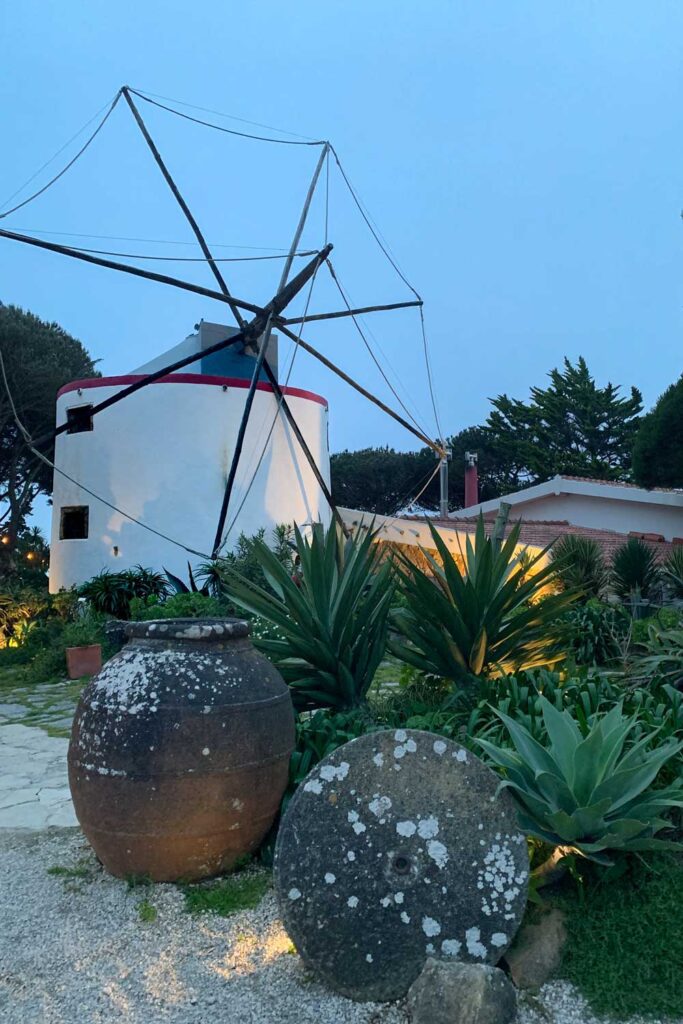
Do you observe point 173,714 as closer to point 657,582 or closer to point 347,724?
point 347,724

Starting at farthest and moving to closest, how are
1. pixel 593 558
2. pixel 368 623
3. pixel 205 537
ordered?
pixel 205 537 → pixel 593 558 → pixel 368 623

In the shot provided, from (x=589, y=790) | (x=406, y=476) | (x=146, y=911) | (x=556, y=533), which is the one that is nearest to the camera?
(x=589, y=790)

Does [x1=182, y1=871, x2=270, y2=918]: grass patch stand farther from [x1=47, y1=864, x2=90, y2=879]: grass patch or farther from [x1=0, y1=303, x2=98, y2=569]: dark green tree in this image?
[x1=0, y1=303, x2=98, y2=569]: dark green tree

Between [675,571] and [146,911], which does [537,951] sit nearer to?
[146,911]

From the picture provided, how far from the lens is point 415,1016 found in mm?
2475

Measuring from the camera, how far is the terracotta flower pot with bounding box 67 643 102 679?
10797 mm

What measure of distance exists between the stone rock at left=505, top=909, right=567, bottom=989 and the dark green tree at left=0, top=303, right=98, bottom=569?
23.0 metres

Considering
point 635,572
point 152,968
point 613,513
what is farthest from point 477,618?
point 613,513

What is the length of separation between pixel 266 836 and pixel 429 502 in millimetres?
35975

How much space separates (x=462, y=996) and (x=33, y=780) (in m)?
4.02

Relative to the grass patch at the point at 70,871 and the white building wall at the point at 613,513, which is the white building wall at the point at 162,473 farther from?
the grass patch at the point at 70,871

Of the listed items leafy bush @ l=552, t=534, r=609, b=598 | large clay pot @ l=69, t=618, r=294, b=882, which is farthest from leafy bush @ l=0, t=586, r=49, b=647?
large clay pot @ l=69, t=618, r=294, b=882

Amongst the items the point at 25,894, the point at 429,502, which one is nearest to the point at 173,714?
the point at 25,894

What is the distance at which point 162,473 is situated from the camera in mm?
15234
